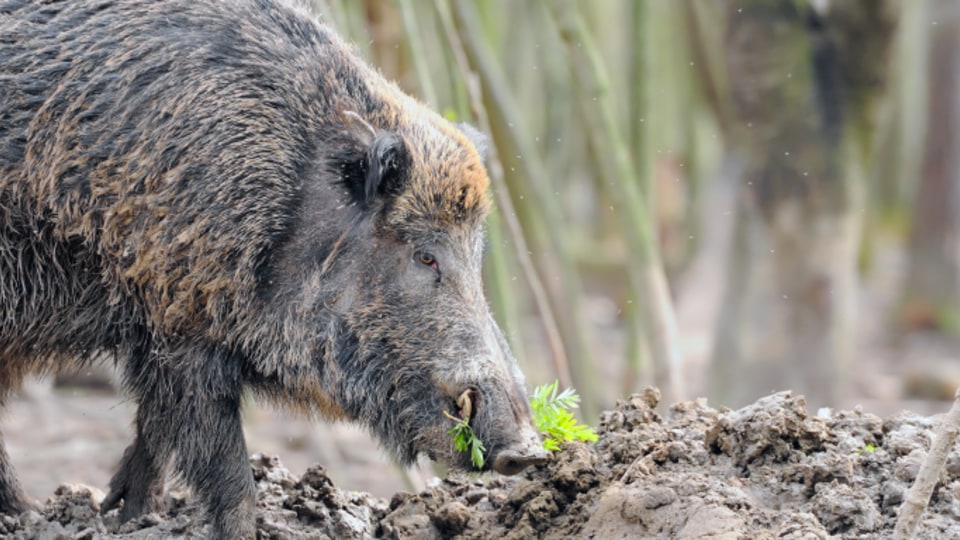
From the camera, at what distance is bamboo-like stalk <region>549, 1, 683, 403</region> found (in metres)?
9.14

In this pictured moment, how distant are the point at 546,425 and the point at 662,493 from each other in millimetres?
733

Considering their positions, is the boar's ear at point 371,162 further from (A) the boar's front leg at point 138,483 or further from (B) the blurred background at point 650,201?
(A) the boar's front leg at point 138,483

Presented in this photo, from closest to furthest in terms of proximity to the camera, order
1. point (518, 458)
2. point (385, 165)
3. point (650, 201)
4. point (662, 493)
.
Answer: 1. point (662, 493)
2. point (518, 458)
3. point (385, 165)
4. point (650, 201)

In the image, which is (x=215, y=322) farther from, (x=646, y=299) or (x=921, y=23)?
(x=921, y=23)

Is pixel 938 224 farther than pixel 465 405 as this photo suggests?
Yes

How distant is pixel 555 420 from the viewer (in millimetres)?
5355

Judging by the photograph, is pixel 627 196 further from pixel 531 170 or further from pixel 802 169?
pixel 802 169

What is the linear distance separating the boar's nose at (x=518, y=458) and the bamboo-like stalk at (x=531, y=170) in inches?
172

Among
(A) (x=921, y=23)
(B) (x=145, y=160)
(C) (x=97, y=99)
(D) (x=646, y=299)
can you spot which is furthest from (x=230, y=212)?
(A) (x=921, y=23)

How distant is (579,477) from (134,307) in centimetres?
199

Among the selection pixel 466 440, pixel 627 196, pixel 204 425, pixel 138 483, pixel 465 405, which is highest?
pixel 627 196

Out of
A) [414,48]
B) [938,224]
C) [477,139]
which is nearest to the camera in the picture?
[477,139]

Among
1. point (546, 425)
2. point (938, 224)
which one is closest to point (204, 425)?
point (546, 425)

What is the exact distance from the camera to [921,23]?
965 inches
